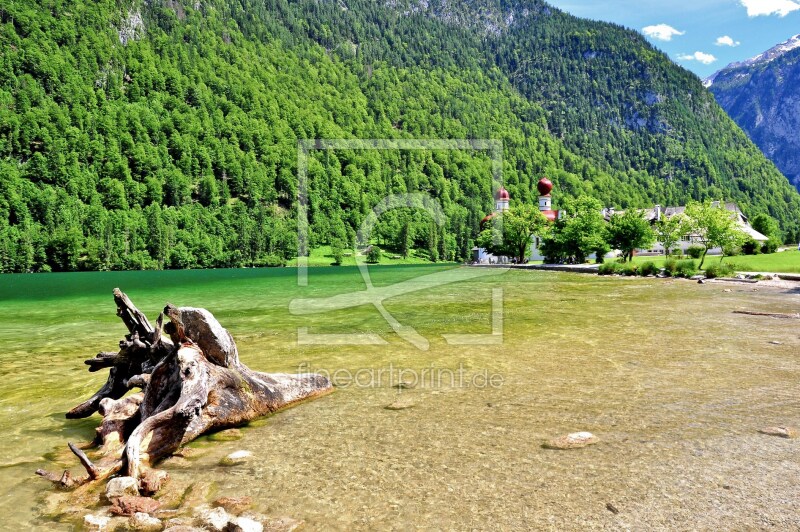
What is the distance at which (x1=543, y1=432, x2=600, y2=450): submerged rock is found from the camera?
702 centimetres

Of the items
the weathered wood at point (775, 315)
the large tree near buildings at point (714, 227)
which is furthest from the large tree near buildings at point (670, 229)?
the weathered wood at point (775, 315)

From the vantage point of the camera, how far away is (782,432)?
726 centimetres

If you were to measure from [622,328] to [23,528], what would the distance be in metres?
18.5

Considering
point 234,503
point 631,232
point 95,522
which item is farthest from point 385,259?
point 95,522

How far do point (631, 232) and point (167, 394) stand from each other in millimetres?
78908

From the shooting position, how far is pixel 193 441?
25.1 feet

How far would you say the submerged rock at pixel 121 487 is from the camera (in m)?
5.64

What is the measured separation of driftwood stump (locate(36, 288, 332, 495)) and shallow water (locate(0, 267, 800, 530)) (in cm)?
35

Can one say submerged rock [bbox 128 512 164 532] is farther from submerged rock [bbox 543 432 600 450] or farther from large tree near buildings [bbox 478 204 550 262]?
large tree near buildings [bbox 478 204 550 262]

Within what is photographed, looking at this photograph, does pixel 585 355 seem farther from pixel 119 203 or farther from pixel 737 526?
pixel 119 203

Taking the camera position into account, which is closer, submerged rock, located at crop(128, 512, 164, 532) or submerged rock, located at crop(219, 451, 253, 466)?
submerged rock, located at crop(128, 512, 164, 532)

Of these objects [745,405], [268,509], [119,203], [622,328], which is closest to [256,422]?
[268,509]

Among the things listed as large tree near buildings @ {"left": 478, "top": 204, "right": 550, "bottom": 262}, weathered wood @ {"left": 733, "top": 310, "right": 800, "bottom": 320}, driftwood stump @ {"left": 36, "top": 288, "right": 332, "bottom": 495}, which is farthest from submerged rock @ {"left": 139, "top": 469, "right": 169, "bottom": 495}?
large tree near buildings @ {"left": 478, "top": 204, "right": 550, "bottom": 262}

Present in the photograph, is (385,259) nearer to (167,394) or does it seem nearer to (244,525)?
(167,394)
